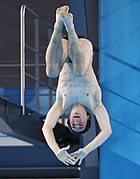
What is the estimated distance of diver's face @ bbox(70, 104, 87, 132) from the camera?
5.70ft

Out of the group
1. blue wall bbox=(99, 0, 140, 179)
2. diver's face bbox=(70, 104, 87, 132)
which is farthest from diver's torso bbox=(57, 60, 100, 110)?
blue wall bbox=(99, 0, 140, 179)

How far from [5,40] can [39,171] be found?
1.02 metres

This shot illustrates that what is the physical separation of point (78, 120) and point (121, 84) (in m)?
0.87

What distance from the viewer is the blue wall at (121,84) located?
2561mm

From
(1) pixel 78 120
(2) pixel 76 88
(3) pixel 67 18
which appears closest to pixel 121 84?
(2) pixel 76 88

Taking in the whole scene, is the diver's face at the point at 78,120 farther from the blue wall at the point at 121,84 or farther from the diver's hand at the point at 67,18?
the blue wall at the point at 121,84

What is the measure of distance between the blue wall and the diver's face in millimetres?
830

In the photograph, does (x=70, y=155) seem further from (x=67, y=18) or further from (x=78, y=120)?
(x=67, y=18)

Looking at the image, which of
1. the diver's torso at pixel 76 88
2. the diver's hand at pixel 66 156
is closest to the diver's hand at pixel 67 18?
the diver's torso at pixel 76 88

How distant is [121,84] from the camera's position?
2576 millimetres

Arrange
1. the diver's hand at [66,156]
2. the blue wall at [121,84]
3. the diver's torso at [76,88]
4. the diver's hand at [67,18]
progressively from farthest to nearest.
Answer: the blue wall at [121,84] < the diver's torso at [76,88] < the diver's hand at [66,156] < the diver's hand at [67,18]

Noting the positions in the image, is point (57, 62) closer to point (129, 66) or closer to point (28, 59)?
point (129, 66)

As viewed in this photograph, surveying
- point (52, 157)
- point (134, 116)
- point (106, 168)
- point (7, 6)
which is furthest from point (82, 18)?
point (52, 157)

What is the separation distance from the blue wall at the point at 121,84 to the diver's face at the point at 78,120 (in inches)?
32.7
